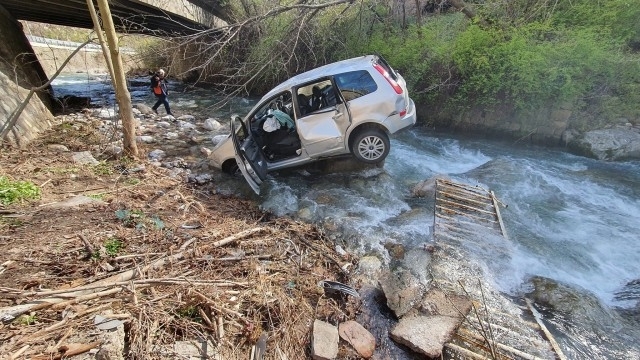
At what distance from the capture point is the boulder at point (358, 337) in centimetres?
312

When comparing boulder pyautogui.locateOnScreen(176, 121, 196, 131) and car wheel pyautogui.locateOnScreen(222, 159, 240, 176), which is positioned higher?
boulder pyautogui.locateOnScreen(176, 121, 196, 131)

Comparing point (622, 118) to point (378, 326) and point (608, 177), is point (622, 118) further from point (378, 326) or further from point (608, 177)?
point (378, 326)

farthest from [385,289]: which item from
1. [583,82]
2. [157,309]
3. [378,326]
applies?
[583,82]

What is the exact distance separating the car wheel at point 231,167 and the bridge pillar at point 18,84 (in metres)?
4.19

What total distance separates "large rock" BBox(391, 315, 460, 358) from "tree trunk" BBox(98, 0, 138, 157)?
226 inches

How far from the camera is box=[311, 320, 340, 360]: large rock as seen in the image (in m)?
2.95

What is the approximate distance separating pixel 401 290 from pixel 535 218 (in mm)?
3234

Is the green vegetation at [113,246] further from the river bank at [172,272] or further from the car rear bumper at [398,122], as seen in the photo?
the car rear bumper at [398,122]

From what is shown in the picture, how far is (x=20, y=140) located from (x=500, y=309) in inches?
350

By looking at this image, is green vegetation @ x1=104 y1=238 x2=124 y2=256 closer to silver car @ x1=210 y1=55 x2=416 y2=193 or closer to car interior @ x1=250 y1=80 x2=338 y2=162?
silver car @ x1=210 y1=55 x2=416 y2=193

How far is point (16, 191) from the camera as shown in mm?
4410

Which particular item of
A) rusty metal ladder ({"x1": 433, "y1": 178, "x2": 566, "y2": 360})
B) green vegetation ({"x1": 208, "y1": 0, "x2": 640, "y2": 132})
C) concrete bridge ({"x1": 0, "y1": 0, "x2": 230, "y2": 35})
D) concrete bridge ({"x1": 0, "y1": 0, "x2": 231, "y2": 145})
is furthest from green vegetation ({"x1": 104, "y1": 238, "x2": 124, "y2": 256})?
green vegetation ({"x1": 208, "y1": 0, "x2": 640, "y2": 132})

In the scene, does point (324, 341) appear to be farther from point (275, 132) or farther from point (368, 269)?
point (275, 132)

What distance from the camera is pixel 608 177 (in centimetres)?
667
